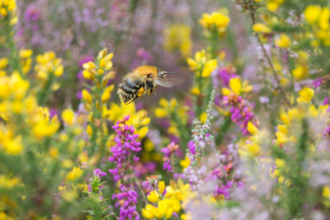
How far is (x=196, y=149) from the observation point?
3.44 feet

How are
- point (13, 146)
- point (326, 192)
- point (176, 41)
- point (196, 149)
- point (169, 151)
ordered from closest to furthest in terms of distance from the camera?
point (13, 146) < point (326, 192) < point (196, 149) < point (169, 151) < point (176, 41)

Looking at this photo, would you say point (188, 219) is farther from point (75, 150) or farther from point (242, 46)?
point (242, 46)

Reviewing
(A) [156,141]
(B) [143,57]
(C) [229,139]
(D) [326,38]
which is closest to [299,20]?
(D) [326,38]

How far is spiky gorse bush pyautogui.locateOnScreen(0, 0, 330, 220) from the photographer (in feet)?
2.37

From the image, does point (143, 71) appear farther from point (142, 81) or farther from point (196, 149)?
point (196, 149)

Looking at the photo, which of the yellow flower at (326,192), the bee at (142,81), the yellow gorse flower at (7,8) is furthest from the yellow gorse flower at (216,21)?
the yellow flower at (326,192)

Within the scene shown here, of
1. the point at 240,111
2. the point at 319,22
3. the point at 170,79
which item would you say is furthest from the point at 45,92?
the point at 319,22

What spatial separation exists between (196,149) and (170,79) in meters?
0.54

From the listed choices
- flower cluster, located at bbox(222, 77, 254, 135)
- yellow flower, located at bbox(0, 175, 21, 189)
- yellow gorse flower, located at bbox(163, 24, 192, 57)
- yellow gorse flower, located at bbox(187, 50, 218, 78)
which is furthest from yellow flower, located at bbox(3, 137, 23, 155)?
yellow gorse flower, located at bbox(163, 24, 192, 57)

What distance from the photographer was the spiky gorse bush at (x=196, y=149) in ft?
2.37

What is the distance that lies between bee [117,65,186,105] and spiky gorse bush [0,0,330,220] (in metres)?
0.09

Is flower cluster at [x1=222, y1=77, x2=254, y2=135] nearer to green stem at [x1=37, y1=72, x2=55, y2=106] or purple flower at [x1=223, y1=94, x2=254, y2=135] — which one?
purple flower at [x1=223, y1=94, x2=254, y2=135]

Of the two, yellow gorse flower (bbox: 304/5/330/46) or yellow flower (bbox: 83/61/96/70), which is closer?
yellow gorse flower (bbox: 304/5/330/46)

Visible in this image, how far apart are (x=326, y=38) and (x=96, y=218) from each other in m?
1.01
